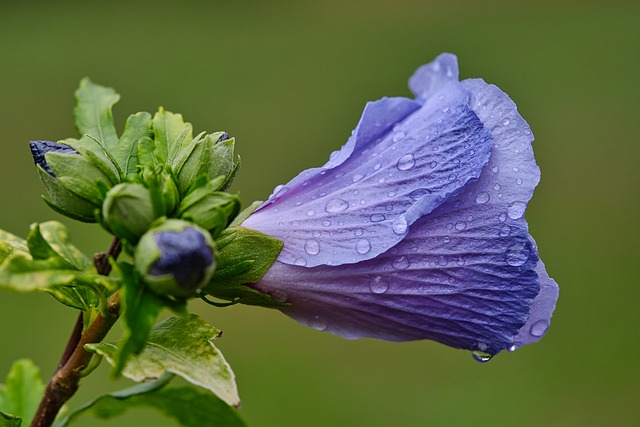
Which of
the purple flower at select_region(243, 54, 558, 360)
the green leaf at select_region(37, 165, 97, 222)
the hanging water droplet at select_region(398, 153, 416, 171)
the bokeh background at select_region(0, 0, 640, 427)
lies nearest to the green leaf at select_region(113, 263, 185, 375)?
the green leaf at select_region(37, 165, 97, 222)

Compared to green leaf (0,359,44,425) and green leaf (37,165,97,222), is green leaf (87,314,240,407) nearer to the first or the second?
green leaf (37,165,97,222)

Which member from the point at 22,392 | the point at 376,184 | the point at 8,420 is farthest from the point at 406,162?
the point at 22,392

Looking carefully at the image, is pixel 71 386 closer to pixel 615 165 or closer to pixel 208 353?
pixel 208 353

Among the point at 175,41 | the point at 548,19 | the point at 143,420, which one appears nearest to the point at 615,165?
the point at 548,19

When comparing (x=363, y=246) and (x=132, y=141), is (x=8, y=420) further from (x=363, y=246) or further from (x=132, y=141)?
(x=363, y=246)

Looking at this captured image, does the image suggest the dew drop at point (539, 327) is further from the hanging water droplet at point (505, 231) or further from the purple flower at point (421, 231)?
the hanging water droplet at point (505, 231)

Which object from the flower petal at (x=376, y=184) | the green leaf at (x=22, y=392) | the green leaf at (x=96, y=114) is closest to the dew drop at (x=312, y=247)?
the flower petal at (x=376, y=184)
